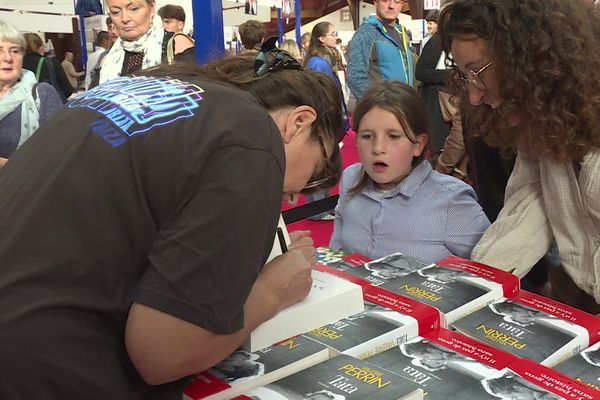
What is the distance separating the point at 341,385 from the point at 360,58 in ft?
11.3

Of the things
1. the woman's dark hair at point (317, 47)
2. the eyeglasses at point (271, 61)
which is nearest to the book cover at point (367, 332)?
the eyeglasses at point (271, 61)

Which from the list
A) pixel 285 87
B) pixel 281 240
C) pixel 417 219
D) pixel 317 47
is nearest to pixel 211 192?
pixel 285 87

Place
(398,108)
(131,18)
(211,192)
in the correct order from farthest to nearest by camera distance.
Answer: (131,18)
(398,108)
(211,192)

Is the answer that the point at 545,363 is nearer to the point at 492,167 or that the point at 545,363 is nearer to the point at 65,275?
the point at 65,275

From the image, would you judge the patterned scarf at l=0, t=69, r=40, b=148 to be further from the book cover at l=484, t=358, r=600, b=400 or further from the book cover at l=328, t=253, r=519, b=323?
the book cover at l=484, t=358, r=600, b=400

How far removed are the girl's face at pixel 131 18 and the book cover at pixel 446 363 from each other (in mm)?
2121

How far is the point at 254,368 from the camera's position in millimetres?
846

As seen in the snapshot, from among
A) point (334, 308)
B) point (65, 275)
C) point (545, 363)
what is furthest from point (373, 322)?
point (65, 275)

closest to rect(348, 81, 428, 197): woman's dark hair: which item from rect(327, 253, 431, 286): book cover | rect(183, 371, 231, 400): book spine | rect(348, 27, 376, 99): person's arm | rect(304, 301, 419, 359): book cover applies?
rect(327, 253, 431, 286): book cover

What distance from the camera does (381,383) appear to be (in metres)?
0.79

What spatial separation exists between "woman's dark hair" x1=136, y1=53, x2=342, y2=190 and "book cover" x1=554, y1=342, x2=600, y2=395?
48cm

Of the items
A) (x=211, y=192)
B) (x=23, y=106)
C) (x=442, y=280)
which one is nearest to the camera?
(x=211, y=192)

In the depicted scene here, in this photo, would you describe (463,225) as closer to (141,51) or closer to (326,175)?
(326,175)

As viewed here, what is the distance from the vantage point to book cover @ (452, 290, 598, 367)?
974 mm
